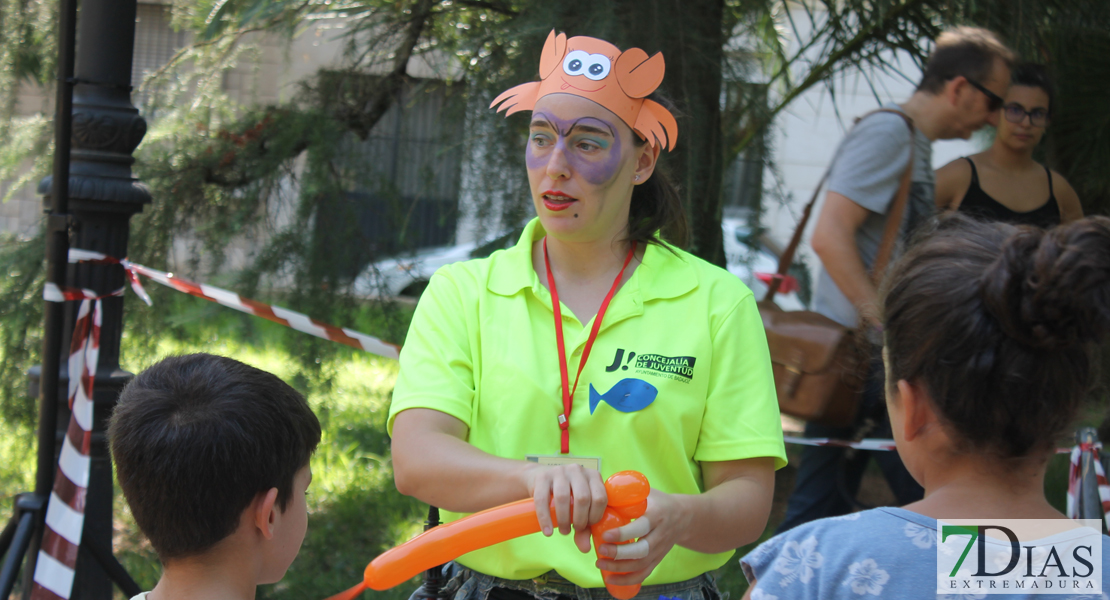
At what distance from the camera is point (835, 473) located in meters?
3.29

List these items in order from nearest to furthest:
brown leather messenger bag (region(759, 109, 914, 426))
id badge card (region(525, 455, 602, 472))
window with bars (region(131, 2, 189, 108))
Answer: id badge card (region(525, 455, 602, 472)) → brown leather messenger bag (region(759, 109, 914, 426)) → window with bars (region(131, 2, 189, 108))

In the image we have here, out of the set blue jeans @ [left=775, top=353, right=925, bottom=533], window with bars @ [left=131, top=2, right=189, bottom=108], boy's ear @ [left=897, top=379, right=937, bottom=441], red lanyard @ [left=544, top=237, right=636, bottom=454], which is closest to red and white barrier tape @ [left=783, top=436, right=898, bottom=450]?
blue jeans @ [left=775, top=353, right=925, bottom=533]

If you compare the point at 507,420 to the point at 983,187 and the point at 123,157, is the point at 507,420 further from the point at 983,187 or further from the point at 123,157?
the point at 983,187

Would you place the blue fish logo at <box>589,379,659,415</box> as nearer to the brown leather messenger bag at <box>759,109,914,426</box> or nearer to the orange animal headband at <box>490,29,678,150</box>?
the orange animal headband at <box>490,29,678,150</box>

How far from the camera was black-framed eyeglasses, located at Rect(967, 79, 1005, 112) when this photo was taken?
3.07 meters

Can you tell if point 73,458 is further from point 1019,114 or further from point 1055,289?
point 1019,114

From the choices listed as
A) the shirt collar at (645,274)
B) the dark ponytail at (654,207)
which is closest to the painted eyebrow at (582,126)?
the dark ponytail at (654,207)

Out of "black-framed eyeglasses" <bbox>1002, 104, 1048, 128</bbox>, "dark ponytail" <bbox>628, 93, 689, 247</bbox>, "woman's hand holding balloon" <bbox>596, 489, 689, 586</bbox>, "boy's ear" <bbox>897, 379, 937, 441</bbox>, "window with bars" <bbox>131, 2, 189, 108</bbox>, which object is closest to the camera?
"boy's ear" <bbox>897, 379, 937, 441</bbox>

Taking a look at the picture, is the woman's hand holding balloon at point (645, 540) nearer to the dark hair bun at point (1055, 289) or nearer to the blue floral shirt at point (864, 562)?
the blue floral shirt at point (864, 562)

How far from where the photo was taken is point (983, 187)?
10.5 feet

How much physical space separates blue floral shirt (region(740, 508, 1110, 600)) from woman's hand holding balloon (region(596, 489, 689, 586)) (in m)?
0.24

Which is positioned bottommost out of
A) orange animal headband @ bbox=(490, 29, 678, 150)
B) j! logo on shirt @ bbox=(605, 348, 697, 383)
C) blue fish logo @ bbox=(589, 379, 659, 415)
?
blue fish logo @ bbox=(589, 379, 659, 415)

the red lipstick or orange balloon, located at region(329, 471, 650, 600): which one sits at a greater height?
the red lipstick

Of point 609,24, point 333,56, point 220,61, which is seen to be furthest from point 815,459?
point 220,61
